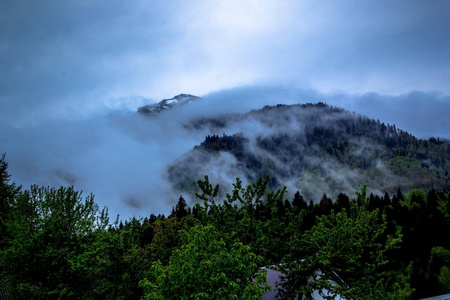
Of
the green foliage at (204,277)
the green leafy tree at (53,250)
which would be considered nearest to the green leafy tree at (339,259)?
the green foliage at (204,277)

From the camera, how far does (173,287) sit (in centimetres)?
1251

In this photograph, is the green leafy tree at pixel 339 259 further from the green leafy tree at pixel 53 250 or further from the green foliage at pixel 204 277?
the green leafy tree at pixel 53 250

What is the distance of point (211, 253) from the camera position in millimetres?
14016

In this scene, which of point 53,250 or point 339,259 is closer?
point 339,259

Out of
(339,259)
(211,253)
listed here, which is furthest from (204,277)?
(339,259)

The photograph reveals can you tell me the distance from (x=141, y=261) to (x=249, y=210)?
13.2 metres

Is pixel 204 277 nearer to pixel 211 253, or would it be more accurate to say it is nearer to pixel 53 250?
pixel 211 253

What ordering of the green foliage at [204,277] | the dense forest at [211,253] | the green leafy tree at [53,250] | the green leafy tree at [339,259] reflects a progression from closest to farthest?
the green foliage at [204,277] < the dense forest at [211,253] < the green leafy tree at [339,259] < the green leafy tree at [53,250]

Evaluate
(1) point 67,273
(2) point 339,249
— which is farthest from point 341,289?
(1) point 67,273

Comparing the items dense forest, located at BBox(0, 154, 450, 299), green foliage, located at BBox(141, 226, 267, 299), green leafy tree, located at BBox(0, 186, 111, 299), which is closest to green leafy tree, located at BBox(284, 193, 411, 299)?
dense forest, located at BBox(0, 154, 450, 299)

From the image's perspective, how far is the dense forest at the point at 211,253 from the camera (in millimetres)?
13109

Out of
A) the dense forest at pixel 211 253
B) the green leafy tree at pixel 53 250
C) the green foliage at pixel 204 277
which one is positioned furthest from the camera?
the green leafy tree at pixel 53 250

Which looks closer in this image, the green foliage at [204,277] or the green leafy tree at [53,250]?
the green foliage at [204,277]

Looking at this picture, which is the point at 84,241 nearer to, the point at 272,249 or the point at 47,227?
the point at 47,227
